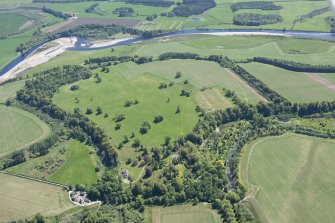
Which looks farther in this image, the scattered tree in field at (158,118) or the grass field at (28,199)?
the scattered tree in field at (158,118)

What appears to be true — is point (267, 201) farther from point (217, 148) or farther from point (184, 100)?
point (184, 100)

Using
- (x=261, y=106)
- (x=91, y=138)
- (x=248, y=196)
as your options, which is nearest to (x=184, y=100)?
(x=261, y=106)

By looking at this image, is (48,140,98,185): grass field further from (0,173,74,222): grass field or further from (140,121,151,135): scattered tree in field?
(140,121,151,135): scattered tree in field

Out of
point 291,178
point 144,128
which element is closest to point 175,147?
point 144,128

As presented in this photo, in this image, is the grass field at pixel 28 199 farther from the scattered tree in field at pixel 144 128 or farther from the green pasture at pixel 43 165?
the scattered tree in field at pixel 144 128

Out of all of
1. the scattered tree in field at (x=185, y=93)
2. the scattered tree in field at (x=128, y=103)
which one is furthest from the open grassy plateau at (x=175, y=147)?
the scattered tree in field at (x=185, y=93)

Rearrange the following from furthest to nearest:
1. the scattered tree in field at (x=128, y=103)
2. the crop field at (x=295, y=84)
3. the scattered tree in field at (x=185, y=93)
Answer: the scattered tree in field at (x=185, y=93) → the scattered tree in field at (x=128, y=103) → the crop field at (x=295, y=84)
